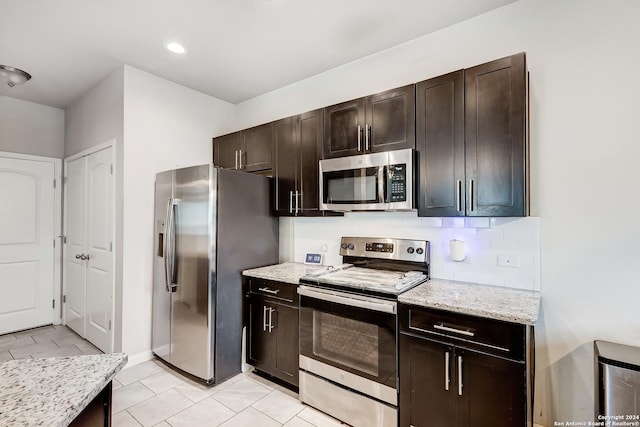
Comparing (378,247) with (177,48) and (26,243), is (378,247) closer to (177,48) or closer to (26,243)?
(177,48)

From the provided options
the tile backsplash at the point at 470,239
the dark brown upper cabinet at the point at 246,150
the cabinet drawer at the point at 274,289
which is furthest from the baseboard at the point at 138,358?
the dark brown upper cabinet at the point at 246,150

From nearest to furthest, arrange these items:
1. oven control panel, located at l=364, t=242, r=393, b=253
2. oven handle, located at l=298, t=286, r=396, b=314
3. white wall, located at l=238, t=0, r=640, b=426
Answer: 1. white wall, located at l=238, t=0, r=640, b=426
2. oven handle, located at l=298, t=286, r=396, b=314
3. oven control panel, located at l=364, t=242, r=393, b=253

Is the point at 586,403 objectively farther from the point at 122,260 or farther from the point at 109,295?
the point at 109,295

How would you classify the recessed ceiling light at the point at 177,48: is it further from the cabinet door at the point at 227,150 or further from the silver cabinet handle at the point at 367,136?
the silver cabinet handle at the point at 367,136

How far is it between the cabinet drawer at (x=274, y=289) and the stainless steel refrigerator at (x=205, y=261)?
0.15 meters

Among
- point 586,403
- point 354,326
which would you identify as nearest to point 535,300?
point 586,403

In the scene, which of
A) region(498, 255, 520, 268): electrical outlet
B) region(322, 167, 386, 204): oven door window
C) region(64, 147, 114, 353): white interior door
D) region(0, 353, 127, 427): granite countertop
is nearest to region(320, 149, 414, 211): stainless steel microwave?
region(322, 167, 386, 204): oven door window

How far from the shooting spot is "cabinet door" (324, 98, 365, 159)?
2455 mm

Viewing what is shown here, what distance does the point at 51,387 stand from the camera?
3.06 ft

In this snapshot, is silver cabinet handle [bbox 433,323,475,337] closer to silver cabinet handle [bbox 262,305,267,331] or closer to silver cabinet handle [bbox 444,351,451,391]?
silver cabinet handle [bbox 444,351,451,391]

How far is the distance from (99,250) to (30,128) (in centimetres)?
207

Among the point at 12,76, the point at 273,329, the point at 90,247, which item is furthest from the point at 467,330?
the point at 12,76

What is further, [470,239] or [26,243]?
[26,243]

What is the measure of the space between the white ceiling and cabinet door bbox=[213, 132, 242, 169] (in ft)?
2.02
